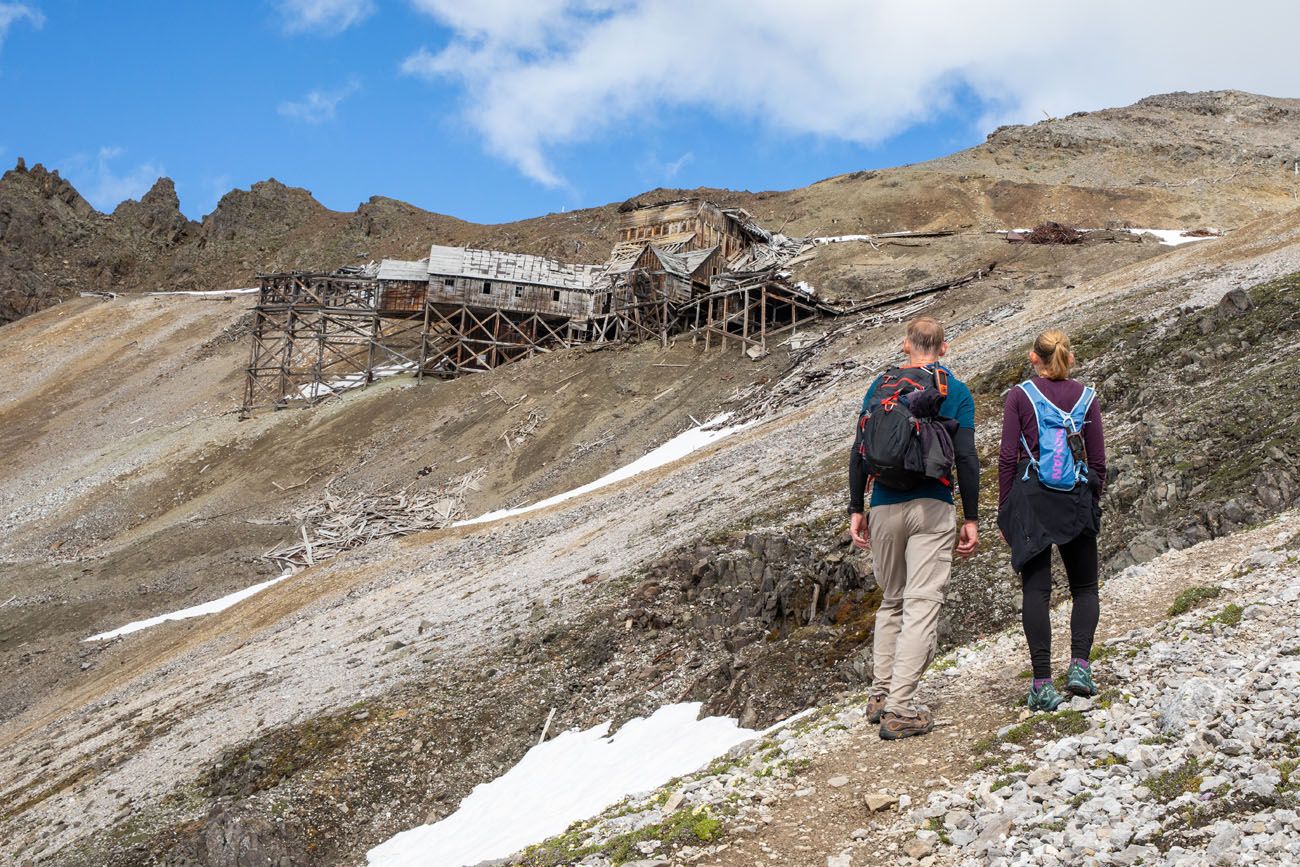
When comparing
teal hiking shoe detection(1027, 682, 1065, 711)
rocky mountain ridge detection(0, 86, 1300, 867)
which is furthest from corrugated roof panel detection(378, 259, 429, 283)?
teal hiking shoe detection(1027, 682, 1065, 711)

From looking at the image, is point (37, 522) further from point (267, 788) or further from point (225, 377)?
point (267, 788)

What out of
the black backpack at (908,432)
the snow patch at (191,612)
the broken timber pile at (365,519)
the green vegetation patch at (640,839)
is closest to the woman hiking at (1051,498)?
the black backpack at (908,432)

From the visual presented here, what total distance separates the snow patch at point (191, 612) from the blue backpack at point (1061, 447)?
29400mm

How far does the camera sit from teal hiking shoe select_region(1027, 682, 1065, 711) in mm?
7016

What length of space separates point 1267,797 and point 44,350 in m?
87.2

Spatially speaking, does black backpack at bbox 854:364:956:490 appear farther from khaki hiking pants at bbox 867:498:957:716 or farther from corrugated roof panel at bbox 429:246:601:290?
corrugated roof panel at bbox 429:246:601:290

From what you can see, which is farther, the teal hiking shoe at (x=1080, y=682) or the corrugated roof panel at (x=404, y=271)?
the corrugated roof panel at (x=404, y=271)

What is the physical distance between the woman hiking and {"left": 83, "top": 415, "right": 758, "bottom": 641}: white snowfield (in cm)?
2546

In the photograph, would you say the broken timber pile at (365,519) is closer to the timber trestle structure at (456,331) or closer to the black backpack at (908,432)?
the timber trestle structure at (456,331)

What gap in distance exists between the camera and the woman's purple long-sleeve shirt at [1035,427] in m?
7.32

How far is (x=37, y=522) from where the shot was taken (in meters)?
45.6

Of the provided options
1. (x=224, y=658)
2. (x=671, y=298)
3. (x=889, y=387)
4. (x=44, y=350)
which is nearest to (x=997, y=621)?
(x=889, y=387)

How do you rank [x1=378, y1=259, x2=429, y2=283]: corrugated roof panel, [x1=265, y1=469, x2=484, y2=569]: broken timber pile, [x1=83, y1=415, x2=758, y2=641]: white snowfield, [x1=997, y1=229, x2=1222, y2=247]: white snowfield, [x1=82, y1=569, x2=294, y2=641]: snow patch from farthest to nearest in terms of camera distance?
[x1=378, y1=259, x2=429, y2=283]: corrugated roof panel, [x1=997, y1=229, x2=1222, y2=247]: white snowfield, [x1=265, y1=469, x2=484, y2=569]: broken timber pile, [x1=83, y1=415, x2=758, y2=641]: white snowfield, [x1=82, y1=569, x2=294, y2=641]: snow patch

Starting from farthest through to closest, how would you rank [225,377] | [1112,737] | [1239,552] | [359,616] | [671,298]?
[225,377] → [671,298] → [359,616] → [1239,552] → [1112,737]
